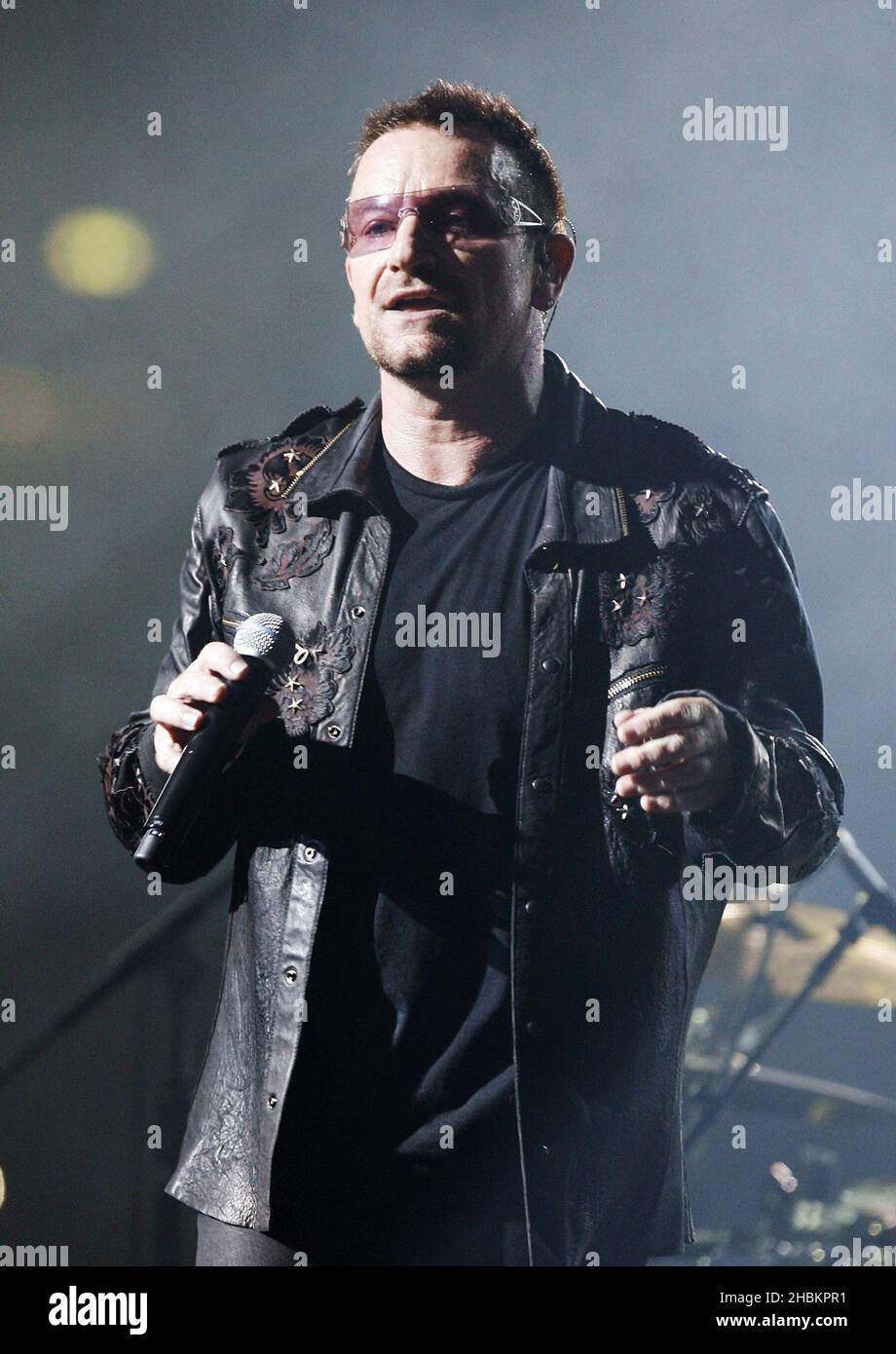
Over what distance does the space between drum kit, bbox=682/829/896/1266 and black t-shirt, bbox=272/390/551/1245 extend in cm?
44

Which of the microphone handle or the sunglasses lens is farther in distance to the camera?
the sunglasses lens

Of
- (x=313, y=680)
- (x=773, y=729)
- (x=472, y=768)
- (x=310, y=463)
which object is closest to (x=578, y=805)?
(x=472, y=768)

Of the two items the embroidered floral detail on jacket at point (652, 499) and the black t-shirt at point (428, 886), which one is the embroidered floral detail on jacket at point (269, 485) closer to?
the black t-shirt at point (428, 886)

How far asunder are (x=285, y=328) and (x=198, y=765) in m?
Answer: 0.92

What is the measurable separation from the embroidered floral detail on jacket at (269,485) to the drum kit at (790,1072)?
2.77 ft

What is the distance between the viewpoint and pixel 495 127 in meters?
1.75

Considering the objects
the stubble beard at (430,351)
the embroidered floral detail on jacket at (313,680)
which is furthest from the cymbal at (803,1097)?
the stubble beard at (430,351)

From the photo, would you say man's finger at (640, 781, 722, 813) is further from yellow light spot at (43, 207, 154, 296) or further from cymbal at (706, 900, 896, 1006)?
yellow light spot at (43, 207, 154, 296)

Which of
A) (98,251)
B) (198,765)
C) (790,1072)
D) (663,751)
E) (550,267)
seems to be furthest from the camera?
(790,1072)

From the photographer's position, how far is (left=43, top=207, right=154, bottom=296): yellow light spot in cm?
195

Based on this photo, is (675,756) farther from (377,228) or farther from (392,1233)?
(377,228)

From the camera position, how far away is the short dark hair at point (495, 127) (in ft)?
5.70

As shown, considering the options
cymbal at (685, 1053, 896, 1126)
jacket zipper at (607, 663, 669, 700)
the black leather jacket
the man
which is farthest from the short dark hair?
cymbal at (685, 1053, 896, 1126)

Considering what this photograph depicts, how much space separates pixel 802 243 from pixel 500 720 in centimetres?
88
